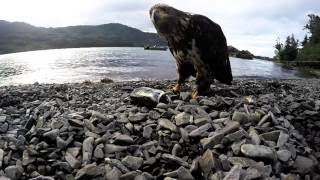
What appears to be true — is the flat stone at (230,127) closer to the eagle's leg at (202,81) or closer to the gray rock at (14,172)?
the eagle's leg at (202,81)

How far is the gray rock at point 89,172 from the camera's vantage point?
6.29 m

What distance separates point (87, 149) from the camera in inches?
276

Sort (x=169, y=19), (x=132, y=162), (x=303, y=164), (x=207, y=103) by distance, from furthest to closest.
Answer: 1. (x=169, y=19)
2. (x=207, y=103)
3. (x=303, y=164)
4. (x=132, y=162)

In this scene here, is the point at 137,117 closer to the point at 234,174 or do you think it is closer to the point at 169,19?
the point at 234,174

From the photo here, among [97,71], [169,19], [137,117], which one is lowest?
[97,71]

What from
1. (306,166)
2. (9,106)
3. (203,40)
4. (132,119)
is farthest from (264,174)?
(9,106)

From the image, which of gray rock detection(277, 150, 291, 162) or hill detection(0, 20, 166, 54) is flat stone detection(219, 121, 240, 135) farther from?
hill detection(0, 20, 166, 54)

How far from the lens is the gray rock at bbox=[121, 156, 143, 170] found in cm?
655

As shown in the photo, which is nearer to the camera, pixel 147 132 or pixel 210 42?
pixel 147 132

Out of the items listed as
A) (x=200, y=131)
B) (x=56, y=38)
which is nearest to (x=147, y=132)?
(x=200, y=131)

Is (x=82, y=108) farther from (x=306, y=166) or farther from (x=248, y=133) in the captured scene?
(x=306, y=166)

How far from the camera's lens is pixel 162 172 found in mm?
6430

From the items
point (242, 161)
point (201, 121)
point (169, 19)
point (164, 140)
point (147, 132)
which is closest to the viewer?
point (242, 161)

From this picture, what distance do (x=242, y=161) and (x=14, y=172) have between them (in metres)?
3.42
